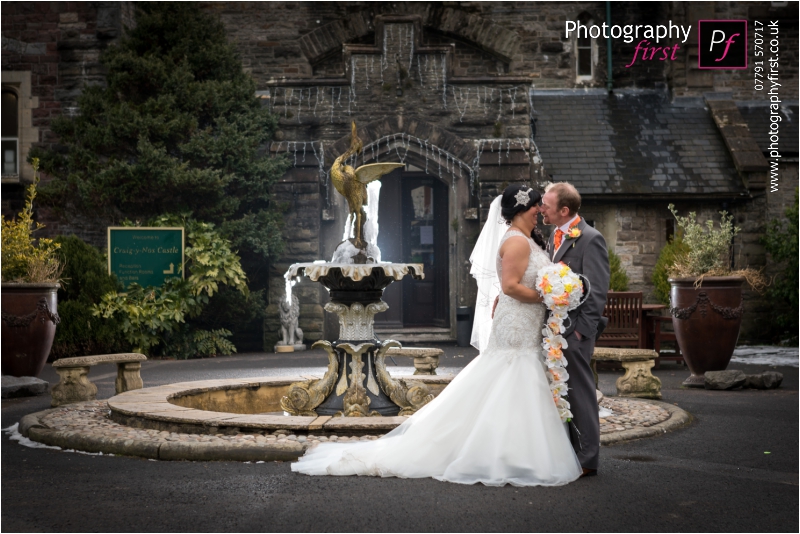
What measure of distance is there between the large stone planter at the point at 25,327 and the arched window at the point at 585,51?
13.9 meters

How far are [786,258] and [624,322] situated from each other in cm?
584

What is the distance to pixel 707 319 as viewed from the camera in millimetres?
11008

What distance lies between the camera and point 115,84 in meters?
16.5

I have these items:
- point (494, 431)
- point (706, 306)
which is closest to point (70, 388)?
point (494, 431)

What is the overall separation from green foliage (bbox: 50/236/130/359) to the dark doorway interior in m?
5.66

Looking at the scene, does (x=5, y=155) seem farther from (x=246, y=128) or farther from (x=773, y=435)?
(x=773, y=435)

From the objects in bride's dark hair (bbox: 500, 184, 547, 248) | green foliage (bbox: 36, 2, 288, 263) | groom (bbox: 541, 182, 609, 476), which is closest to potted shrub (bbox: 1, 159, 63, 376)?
green foliage (bbox: 36, 2, 288, 263)

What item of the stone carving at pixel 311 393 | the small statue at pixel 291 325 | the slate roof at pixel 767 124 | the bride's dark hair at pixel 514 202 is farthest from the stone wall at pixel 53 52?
the bride's dark hair at pixel 514 202

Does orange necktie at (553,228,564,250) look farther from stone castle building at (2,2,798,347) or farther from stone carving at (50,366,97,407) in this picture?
stone castle building at (2,2,798,347)

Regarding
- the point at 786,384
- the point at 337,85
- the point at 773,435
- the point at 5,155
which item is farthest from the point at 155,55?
the point at 773,435

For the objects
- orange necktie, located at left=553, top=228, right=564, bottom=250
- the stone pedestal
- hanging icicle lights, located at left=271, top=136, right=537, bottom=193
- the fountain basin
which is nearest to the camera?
orange necktie, located at left=553, top=228, right=564, bottom=250

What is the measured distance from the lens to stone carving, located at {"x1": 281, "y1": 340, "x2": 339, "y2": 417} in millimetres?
7883

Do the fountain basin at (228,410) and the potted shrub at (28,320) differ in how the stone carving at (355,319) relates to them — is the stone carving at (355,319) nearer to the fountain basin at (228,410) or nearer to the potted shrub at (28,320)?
the fountain basin at (228,410)

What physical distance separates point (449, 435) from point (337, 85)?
12.0 m
